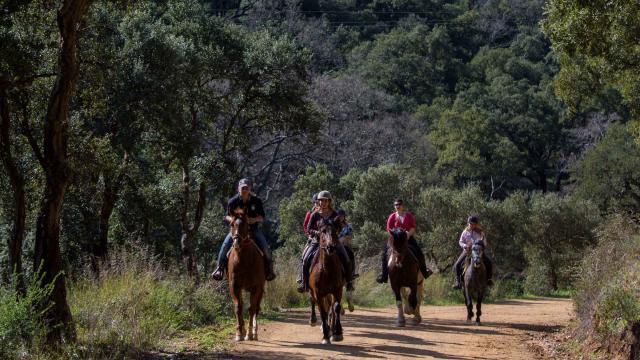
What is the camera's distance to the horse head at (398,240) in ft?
60.5

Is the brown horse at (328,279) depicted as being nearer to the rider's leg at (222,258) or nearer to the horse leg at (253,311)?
the horse leg at (253,311)

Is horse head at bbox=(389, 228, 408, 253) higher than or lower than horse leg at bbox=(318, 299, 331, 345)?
higher

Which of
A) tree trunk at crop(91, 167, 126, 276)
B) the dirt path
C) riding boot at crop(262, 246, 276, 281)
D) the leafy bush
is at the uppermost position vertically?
tree trunk at crop(91, 167, 126, 276)

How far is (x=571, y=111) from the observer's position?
857 inches

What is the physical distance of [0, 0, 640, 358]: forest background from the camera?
12.1 meters

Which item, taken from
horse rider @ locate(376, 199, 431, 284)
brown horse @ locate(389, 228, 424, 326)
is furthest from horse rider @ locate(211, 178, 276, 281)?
horse rider @ locate(376, 199, 431, 284)

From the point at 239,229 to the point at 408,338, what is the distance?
152 inches

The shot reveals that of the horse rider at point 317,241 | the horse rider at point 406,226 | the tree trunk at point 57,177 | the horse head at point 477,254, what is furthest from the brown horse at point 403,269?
the tree trunk at point 57,177

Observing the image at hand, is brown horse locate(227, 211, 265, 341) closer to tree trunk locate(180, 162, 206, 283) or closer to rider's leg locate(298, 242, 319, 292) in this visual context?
rider's leg locate(298, 242, 319, 292)

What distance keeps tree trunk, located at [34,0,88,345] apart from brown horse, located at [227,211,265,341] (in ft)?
12.9

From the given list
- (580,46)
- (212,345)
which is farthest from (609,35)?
(212,345)

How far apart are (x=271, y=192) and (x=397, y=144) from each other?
12117 mm

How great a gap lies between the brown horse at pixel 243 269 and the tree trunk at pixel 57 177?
3937 millimetres

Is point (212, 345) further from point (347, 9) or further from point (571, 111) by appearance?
point (347, 9)
